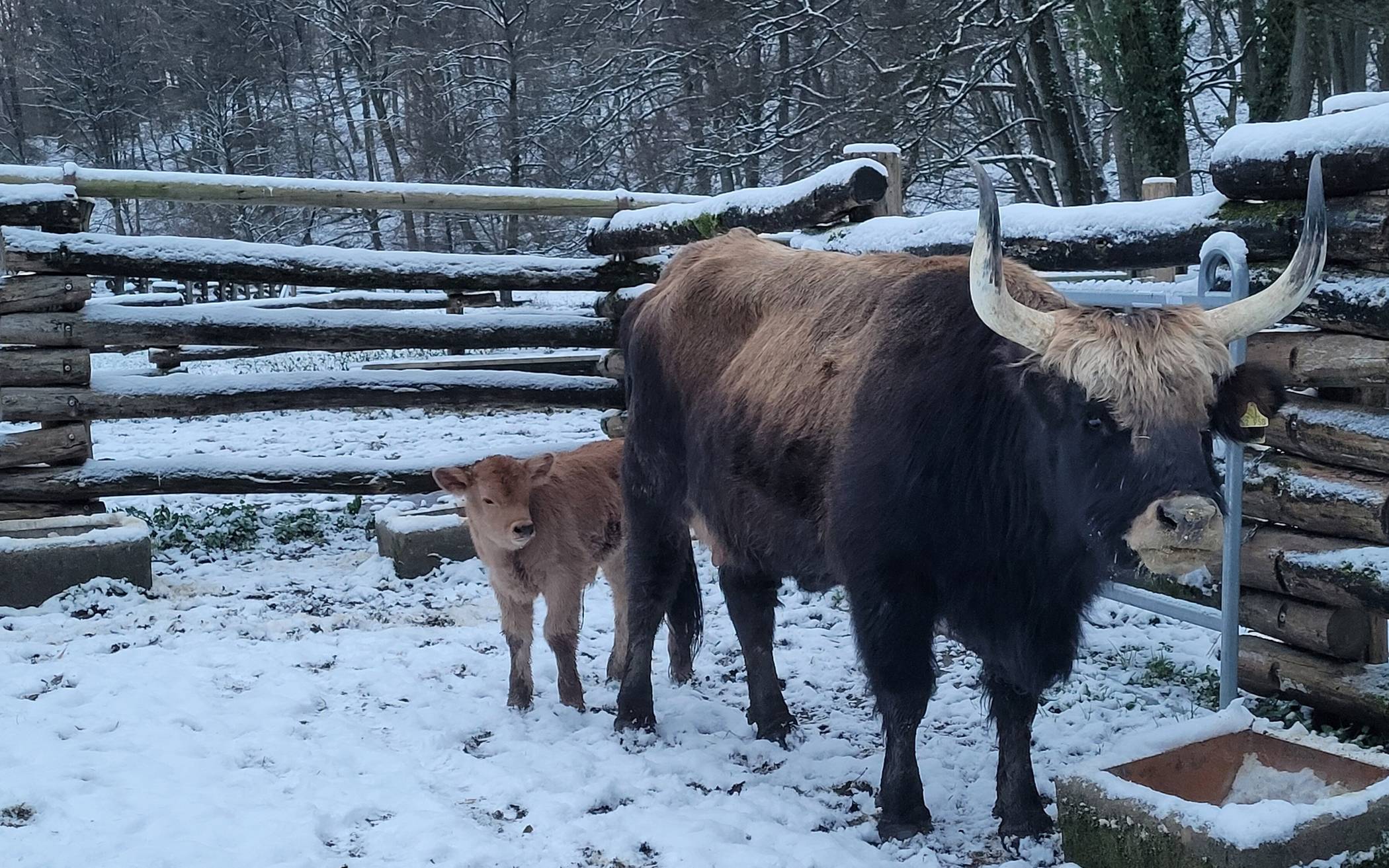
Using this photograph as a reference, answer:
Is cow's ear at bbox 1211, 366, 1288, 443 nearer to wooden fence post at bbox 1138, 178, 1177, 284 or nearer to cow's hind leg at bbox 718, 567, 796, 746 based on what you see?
cow's hind leg at bbox 718, 567, 796, 746

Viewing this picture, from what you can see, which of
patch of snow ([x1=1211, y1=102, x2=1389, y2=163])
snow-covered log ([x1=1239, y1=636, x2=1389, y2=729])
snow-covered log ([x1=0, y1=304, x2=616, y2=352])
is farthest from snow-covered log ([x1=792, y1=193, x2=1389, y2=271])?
snow-covered log ([x1=0, y1=304, x2=616, y2=352])

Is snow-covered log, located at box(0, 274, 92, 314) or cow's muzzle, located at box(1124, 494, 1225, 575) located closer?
cow's muzzle, located at box(1124, 494, 1225, 575)

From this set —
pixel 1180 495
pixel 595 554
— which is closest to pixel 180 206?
pixel 595 554

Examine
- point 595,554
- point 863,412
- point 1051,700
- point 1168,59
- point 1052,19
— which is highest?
point 1052,19

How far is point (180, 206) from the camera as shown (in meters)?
37.4

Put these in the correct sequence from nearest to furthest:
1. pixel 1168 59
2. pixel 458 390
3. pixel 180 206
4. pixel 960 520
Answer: pixel 960 520 → pixel 458 390 → pixel 1168 59 → pixel 180 206

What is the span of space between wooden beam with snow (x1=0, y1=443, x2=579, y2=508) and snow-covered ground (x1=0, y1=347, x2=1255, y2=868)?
74 centimetres

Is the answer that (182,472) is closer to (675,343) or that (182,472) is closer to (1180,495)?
(675,343)

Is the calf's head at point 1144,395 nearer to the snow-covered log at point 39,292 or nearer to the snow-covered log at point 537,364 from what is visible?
the snow-covered log at point 39,292

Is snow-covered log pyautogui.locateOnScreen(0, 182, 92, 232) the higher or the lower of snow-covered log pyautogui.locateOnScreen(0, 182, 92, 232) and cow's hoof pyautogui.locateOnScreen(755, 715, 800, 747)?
the higher

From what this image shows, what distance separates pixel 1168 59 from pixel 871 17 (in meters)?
4.91

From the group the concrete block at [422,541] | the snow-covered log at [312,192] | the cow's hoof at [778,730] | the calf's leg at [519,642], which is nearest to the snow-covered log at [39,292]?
the snow-covered log at [312,192]

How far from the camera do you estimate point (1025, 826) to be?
404cm

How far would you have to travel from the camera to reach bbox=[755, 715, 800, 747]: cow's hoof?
5.07m
